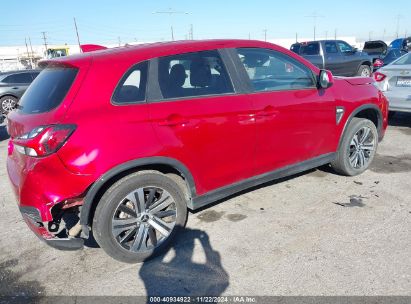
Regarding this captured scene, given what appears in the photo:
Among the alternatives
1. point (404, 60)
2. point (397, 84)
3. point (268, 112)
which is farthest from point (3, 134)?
point (404, 60)

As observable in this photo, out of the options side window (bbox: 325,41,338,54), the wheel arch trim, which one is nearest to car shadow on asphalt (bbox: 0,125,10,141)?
the wheel arch trim

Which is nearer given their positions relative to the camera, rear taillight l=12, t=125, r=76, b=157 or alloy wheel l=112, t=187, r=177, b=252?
rear taillight l=12, t=125, r=76, b=157

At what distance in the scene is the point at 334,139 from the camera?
422cm

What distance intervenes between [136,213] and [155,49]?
141cm

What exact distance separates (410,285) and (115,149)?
2.39 m

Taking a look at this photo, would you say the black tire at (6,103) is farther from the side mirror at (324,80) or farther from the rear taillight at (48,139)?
the side mirror at (324,80)

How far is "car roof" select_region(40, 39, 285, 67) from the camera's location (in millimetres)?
2887

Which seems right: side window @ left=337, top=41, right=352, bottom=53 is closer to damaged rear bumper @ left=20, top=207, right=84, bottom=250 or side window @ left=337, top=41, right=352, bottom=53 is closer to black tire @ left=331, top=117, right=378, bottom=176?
black tire @ left=331, top=117, right=378, bottom=176

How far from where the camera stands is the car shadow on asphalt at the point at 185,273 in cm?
265

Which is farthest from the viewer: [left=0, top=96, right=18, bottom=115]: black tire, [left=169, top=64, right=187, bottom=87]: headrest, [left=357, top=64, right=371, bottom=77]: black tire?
[left=357, top=64, right=371, bottom=77]: black tire

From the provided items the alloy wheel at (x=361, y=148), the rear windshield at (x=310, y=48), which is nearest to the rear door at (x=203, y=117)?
the alloy wheel at (x=361, y=148)

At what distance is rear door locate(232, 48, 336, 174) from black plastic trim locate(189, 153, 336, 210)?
6 cm

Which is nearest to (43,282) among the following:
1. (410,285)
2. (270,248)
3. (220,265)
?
(220,265)

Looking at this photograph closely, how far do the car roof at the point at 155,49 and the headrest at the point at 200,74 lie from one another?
0.14 meters
